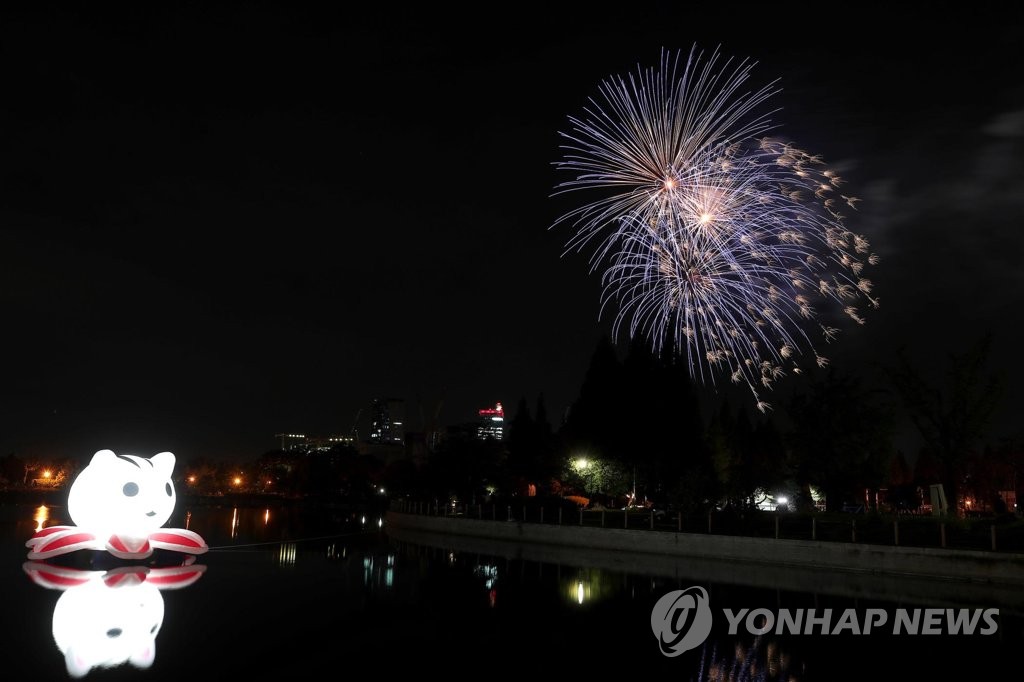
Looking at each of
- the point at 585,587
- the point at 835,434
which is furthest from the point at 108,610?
the point at 835,434

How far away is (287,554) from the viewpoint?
32938 mm

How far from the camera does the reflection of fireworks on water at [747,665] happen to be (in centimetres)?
1295

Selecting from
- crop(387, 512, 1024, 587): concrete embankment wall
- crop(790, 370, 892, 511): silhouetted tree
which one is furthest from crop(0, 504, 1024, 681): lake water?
crop(790, 370, 892, 511): silhouetted tree

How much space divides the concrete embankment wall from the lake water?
4.06 ft

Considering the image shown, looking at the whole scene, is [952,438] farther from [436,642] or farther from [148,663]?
[148,663]

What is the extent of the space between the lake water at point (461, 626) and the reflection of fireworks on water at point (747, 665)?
6 cm

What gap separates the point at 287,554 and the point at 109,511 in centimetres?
904

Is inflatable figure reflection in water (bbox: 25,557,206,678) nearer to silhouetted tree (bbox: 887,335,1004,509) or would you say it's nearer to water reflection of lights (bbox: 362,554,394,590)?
water reflection of lights (bbox: 362,554,394,590)

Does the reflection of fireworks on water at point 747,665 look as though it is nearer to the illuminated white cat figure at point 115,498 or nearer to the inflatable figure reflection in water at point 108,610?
the inflatable figure reflection in water at point 108,610

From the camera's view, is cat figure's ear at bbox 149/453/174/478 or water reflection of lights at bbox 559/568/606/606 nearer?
water reflection of lights at bbox 559/568/606/606

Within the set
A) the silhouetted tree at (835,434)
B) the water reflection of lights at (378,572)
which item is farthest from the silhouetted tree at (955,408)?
the water reflection of lights at (378,572)

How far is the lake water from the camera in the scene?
13359 mm

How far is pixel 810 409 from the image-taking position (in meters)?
47.6

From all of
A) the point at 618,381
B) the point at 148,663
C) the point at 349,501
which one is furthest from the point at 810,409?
the point at 349,501
